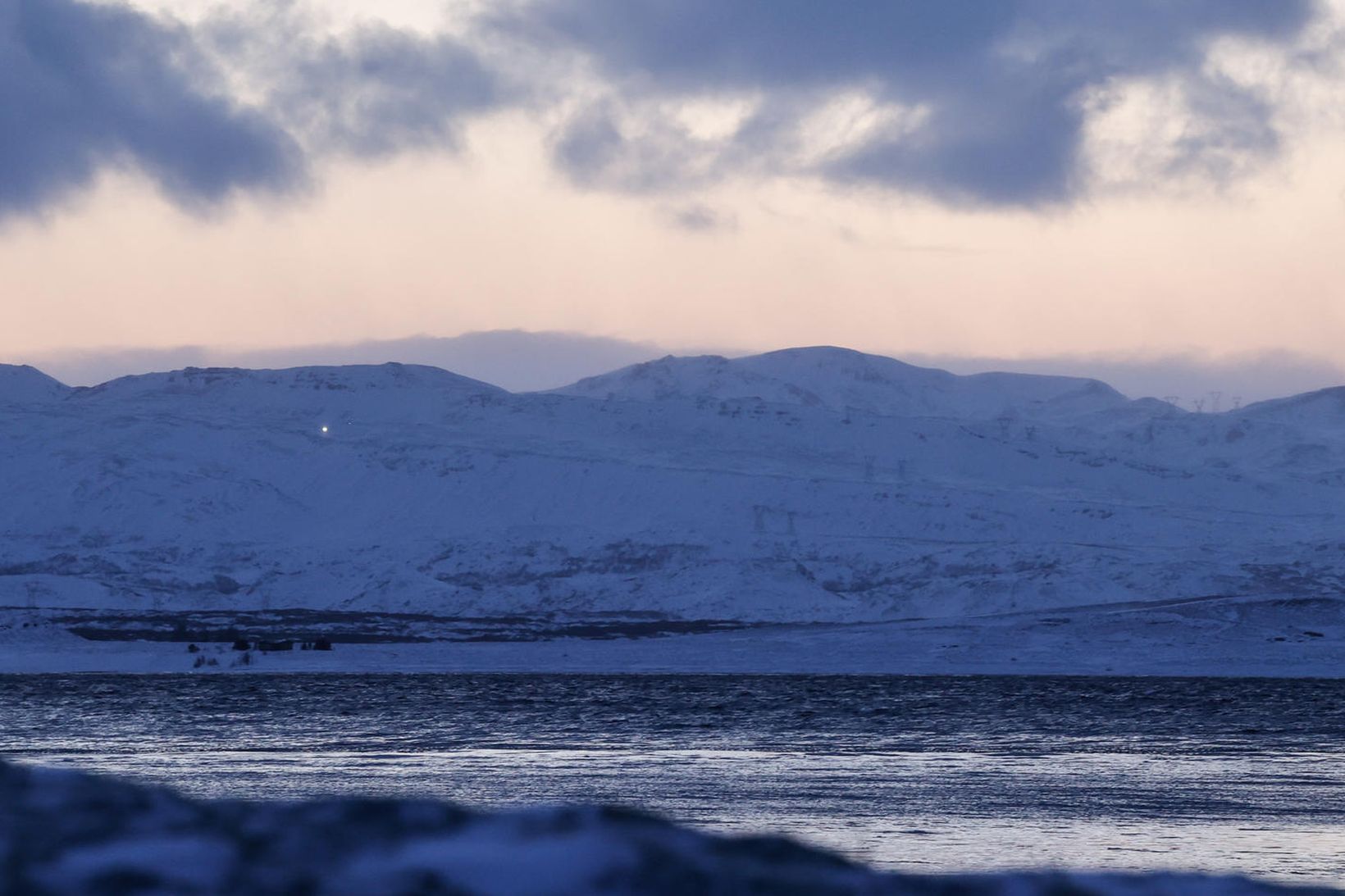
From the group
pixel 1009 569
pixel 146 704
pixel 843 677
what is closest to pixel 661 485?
pixel 1009 569

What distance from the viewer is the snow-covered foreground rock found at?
2752 millimetres

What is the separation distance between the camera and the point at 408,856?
2.86 m

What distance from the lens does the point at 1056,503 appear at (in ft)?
618

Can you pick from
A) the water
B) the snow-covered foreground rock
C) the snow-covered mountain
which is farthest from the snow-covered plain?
the snow-covered foreground rock

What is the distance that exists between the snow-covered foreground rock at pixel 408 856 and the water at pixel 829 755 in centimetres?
1538

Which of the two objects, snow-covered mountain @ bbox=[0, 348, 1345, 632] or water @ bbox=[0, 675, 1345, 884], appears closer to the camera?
water @ bbox=[0, 675, 1345, 884]

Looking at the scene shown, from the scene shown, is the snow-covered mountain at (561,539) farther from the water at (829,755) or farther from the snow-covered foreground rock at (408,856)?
the snow-covered foreground rock at (408,856)

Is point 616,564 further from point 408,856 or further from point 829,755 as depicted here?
point 408,856

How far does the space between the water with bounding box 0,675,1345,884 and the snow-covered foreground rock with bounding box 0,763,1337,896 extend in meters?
15.4

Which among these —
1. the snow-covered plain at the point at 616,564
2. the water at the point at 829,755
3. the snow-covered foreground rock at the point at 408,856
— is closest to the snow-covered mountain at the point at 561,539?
the snow-covered plain at the point at 616,564

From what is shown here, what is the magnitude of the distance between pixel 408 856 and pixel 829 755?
31.5 meters

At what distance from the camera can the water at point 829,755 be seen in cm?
2139

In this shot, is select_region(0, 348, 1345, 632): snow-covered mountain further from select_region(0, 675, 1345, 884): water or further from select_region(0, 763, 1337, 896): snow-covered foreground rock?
select_region(0, 763, 1337, 896): snow-covered foreground rock

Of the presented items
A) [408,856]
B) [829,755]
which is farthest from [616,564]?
[408,856]
